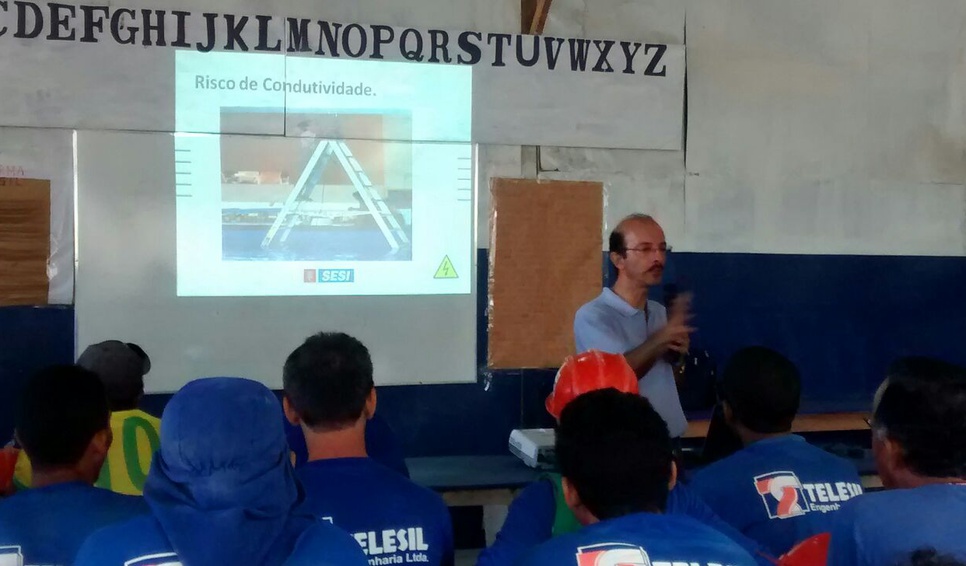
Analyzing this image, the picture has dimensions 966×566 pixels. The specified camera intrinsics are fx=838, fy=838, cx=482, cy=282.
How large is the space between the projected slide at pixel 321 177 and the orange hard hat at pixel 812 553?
8.24 ft

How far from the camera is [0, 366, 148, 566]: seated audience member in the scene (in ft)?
4.58

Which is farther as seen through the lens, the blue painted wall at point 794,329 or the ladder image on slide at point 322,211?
the blue painted wall at point 794,329

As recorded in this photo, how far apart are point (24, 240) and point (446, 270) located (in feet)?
5.70

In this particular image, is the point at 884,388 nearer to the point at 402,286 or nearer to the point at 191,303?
the point at 402,286

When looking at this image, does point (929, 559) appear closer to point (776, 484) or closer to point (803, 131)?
point (776, 484)

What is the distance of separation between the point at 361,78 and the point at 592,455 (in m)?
2.75

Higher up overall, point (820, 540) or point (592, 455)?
point (592, 455)

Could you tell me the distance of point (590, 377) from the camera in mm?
1690

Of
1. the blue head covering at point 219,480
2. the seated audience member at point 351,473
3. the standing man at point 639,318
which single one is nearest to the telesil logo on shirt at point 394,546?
the seated audience member at point 351,473

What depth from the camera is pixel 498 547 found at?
4.77ft

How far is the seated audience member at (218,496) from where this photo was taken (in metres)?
1.09

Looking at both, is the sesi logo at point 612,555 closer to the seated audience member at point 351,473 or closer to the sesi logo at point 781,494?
the seated audience member at point 351,473

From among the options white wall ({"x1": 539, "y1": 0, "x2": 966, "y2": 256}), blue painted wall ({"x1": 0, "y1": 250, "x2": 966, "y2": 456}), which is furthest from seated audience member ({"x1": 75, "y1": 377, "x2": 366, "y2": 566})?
white wall ({"x1": 539, "y1": 0, "x2": 966, "y2": 256})

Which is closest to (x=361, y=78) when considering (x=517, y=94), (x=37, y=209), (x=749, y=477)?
(x=517, y=94)
